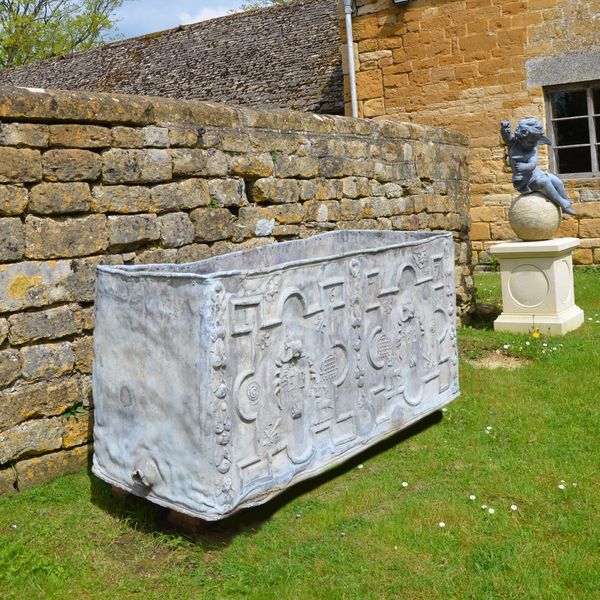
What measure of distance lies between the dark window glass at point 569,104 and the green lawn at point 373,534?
6.98 meters

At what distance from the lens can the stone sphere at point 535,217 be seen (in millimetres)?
6637

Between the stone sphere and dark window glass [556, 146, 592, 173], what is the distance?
3875mm

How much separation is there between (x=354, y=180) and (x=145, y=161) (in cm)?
205

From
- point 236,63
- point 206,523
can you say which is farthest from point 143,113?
point 236,63

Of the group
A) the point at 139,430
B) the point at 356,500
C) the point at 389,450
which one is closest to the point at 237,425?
the point at 139,430

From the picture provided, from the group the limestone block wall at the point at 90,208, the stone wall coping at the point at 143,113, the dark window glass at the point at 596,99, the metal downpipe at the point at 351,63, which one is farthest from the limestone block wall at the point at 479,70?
the limestone block wall at the point at 90,208

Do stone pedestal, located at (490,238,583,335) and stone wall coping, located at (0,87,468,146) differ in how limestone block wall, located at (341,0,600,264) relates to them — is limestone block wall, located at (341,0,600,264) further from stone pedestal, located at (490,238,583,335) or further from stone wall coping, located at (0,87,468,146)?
stone wall coping, located at (0,87,468,146)

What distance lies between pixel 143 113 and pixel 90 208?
0.62m

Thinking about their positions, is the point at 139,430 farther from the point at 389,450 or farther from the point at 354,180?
the point at 354,180

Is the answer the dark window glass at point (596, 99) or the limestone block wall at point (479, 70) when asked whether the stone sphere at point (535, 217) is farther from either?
the dark window glass at point (596, 99)

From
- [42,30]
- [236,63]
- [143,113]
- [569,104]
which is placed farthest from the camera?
[42,30]

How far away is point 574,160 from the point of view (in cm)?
1026

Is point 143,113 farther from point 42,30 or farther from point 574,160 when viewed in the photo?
point 42,30

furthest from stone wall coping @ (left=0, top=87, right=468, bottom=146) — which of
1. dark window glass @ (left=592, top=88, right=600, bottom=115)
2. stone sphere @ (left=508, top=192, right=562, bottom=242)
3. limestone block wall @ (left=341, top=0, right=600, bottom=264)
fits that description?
dark window glass @ (left=592, top=88, right=600, bottom=115)
